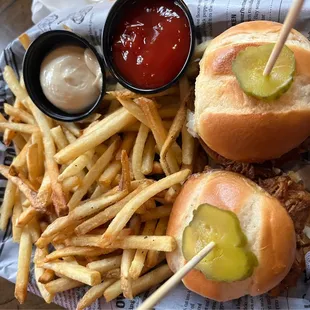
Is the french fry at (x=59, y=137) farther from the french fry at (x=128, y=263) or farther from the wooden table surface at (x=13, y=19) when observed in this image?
the wooden table surface at (x=13, y=19)

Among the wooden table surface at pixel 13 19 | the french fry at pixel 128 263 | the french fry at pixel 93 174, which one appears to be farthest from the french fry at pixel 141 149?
the wooden table surface at pixel 13 19

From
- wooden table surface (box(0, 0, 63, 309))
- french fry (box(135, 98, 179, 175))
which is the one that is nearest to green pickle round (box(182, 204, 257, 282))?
french fry (box(135, 98, 179, 175))

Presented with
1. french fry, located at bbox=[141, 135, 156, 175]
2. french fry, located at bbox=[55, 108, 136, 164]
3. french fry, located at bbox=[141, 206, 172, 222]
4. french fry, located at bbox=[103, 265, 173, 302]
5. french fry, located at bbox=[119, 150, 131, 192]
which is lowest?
french fry, located at bbox=[103, 265, 173, 302]

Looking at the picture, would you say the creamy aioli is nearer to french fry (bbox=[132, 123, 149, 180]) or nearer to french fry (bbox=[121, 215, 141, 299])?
french fry (bbox=[132, 123, 149, 180])

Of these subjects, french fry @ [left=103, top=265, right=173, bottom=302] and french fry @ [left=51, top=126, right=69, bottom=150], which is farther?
french fry @ [left=51, top=126, right=69, bottom=150]

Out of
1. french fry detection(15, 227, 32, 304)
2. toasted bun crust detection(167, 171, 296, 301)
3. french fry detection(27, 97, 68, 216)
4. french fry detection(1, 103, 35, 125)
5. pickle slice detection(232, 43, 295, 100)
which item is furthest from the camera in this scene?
french fry detection(1, 103, 35, 125)

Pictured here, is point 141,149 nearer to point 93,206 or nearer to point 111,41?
point 93,206
